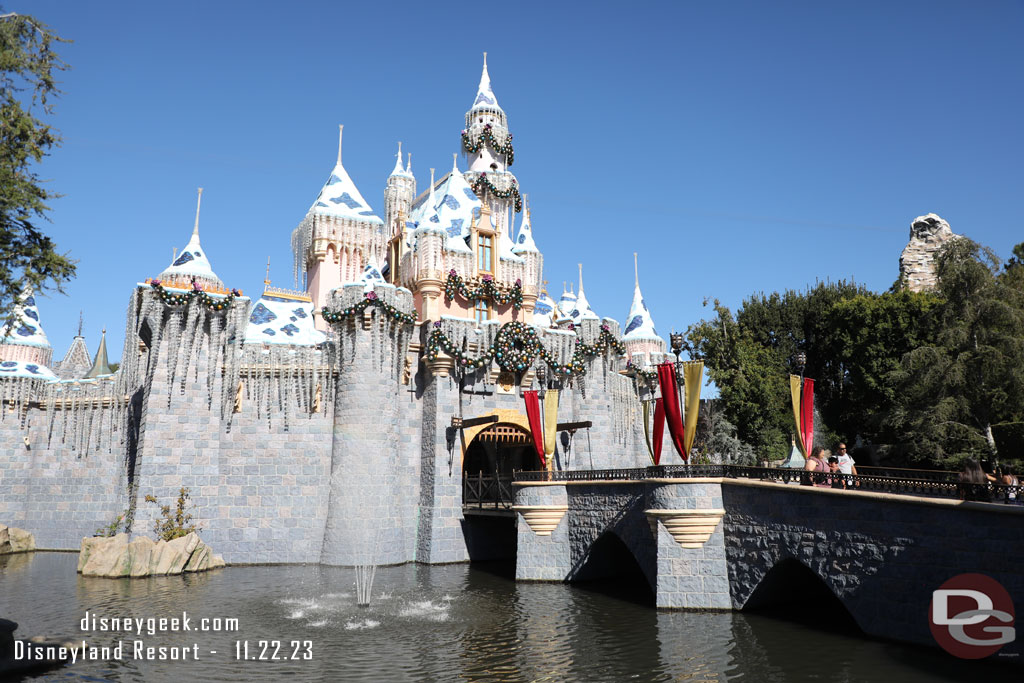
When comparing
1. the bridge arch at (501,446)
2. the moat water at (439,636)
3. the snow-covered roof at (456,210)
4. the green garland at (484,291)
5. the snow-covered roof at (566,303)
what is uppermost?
the snow-covered roof at (456,210)

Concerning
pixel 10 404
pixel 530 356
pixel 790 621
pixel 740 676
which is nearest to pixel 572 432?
pixel 530 356

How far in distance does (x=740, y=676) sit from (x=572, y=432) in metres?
18.0

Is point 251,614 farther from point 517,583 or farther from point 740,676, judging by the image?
point 740,676

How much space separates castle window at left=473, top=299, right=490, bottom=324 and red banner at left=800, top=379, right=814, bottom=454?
16.0m

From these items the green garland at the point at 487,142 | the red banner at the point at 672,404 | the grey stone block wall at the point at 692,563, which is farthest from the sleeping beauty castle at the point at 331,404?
the grey stone block wall at the point at 692,563

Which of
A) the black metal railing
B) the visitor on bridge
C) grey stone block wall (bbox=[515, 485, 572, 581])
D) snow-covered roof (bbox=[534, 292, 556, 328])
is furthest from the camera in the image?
snow-covered roof (bbox=[534, 292, 556, 328])

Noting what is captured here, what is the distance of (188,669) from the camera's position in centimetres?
1356

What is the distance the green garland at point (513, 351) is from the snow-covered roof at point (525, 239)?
19.1 feet

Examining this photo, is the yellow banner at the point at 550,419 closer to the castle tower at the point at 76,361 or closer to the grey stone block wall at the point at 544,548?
the grey stone block wall at the point at 544,548

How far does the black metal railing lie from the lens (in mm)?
27719

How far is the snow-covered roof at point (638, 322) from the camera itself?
39.7 metres

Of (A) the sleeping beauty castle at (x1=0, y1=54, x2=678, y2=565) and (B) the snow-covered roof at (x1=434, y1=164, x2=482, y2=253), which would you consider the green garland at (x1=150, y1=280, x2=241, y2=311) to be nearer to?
(A) the sleeping beauty castle at (x1=0, y1=54, x2=678, y2=565)

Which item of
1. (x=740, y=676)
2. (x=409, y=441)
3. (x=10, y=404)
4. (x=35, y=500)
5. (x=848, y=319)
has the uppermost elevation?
(x=848, y=319)

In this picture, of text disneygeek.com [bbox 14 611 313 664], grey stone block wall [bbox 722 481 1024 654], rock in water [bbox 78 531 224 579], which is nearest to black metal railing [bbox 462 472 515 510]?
rock in water [bbox 78 531 224 579]
